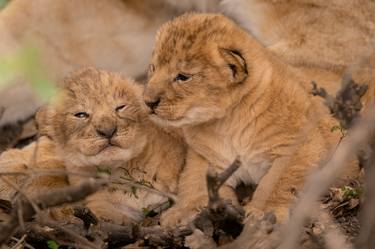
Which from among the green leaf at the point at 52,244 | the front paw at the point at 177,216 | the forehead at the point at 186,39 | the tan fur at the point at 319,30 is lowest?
the green leaf at the point at 52,244

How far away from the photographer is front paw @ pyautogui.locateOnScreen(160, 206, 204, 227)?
3.64 m

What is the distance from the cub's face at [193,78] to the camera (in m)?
3.54

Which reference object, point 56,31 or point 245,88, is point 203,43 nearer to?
point 245,88

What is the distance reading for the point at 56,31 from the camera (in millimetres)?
5109

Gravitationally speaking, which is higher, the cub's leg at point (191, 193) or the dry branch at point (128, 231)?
the cub's leg at point (191, 193)

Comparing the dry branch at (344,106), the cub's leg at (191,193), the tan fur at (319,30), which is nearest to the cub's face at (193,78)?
the cub's leg at (191,193)

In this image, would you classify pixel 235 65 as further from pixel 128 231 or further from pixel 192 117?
pixel 128 231

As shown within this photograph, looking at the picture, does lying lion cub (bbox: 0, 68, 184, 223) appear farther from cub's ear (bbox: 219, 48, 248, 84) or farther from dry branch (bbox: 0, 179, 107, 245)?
dry branch (bbox: 0, 179, 107, 245)

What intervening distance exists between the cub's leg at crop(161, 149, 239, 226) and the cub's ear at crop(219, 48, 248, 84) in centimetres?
42

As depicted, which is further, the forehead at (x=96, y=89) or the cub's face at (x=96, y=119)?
the forehead at (x=96, y=89)

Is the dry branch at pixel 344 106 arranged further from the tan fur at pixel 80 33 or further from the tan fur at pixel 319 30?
the tan fur at pixel 80 33

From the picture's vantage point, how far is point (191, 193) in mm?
3812

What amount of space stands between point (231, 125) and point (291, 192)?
32 centimetres

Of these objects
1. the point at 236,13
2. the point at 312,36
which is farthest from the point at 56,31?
the point at 312,36
